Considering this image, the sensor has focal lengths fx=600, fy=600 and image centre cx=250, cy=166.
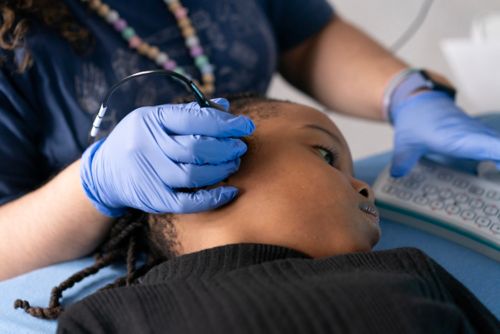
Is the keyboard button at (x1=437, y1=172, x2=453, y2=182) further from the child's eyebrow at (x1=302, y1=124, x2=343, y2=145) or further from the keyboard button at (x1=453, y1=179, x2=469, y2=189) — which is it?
the child's eyebrow at (x1=302, y1=124, x2=343, y2=145)

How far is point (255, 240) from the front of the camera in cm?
Result: 74

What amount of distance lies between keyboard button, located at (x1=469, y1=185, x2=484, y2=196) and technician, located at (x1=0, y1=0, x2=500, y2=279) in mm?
57

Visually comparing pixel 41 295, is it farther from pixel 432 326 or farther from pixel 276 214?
pixel 432 326

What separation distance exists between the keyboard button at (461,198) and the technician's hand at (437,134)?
0.08 metres

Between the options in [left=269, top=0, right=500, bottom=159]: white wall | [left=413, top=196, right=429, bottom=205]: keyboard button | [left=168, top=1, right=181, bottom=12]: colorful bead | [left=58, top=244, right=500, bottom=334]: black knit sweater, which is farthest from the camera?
[left=269, top=0, right=500, bottom=159]: white wall

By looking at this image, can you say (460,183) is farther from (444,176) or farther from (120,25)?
(120,25)

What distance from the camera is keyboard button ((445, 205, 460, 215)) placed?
3.20 ft

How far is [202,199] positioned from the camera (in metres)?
0.73

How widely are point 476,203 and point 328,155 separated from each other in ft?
0.99

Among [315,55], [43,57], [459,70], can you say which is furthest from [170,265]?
[459,70]

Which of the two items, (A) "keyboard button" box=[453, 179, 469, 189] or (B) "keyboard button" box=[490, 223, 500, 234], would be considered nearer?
(B) "keyboard button" box=[490, 223, 500, 234]

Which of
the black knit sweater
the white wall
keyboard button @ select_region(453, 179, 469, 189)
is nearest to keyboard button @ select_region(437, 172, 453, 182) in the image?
keyboard button @ select_region(453, 179, 469, 189)

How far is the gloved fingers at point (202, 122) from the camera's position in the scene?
73 cm

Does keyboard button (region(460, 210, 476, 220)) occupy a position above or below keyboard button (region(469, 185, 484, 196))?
below
